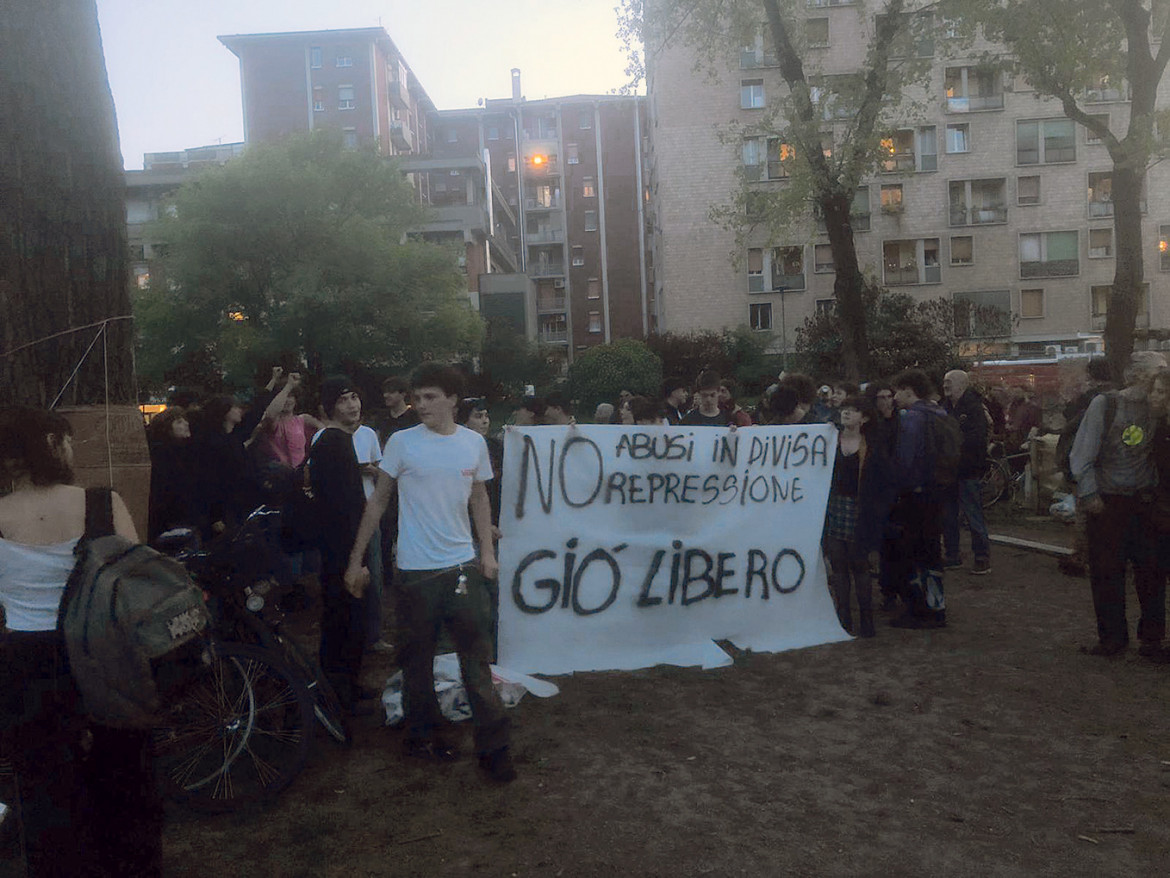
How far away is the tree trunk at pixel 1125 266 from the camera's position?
56.8ft

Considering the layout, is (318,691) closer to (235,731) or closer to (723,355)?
(235,731)

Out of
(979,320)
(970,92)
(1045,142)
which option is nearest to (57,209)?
(979,320)

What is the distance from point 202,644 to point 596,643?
12.9 feet

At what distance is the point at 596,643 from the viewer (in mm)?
6895

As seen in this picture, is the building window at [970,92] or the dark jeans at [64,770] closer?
the dark jeans at [64,770]

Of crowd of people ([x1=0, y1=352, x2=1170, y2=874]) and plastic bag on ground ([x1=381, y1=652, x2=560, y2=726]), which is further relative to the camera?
plastic bag on ground ([x1=381, y1=652, x2=560, y2=726])

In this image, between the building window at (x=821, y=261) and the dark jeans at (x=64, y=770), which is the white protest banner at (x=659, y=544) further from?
the building window at (x=821, y=261)

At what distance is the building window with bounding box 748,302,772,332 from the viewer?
52.8 meters

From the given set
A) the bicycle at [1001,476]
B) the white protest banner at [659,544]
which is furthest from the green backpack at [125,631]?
the bicycle at [1001,476]

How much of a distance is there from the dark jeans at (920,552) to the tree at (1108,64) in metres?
10.5

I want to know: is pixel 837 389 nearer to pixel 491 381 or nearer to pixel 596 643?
pixel 596 643

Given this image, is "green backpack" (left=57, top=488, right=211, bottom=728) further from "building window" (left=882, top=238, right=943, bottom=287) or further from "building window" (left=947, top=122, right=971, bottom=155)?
"building window" (left=947, top=122, right=971, bottom=155)

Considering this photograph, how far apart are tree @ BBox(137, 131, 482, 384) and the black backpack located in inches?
1417

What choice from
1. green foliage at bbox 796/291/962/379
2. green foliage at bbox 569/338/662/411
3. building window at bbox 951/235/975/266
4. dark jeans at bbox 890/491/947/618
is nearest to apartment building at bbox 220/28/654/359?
green foliage at bbox 569/338/662/411
